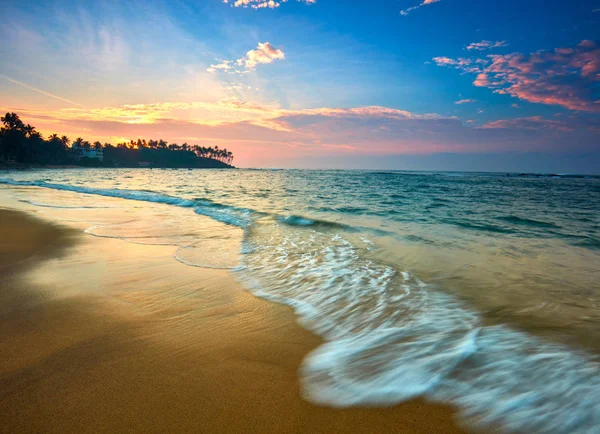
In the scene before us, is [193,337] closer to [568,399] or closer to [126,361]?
[126,361]

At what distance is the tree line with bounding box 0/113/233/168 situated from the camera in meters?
92.2

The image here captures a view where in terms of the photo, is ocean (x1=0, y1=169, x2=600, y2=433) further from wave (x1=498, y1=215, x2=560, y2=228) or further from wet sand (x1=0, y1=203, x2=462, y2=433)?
wave (x1=498, y1=215, x2=560, y2=228)

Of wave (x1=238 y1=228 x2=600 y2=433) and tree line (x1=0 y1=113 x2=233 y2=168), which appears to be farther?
tree line (x1=0 y1=113 x2=233 y2=168)

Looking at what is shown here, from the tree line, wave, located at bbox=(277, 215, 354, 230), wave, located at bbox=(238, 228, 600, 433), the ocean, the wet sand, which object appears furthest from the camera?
the tree line

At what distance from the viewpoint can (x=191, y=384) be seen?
220cm

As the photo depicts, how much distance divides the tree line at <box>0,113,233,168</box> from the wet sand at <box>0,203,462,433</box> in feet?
398

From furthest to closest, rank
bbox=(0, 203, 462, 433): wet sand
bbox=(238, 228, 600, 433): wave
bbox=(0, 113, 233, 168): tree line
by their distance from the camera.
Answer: bbox=(0, 113, 233, 168): tree line
bbox=(238, 228, 600, 433): wave
bbox=(0, 203, 462, 433): wet sand

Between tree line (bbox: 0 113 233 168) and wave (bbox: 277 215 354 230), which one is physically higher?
tree line (bbox: 0 113 233 168)

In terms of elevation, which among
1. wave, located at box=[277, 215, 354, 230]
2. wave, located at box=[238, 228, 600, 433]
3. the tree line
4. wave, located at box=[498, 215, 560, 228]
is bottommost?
wave, located at box=[238, 228, 600, 433]

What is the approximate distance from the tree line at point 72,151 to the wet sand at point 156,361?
121 m

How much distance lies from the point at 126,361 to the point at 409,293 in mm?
3491

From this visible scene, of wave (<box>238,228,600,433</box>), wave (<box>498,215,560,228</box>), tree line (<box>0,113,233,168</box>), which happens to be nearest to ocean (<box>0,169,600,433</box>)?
wave (<box>238,228,600,433</box>)

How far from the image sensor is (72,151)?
13100cm

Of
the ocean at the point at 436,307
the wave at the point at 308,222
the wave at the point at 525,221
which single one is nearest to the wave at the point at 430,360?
the ocean at the point at 436,307
